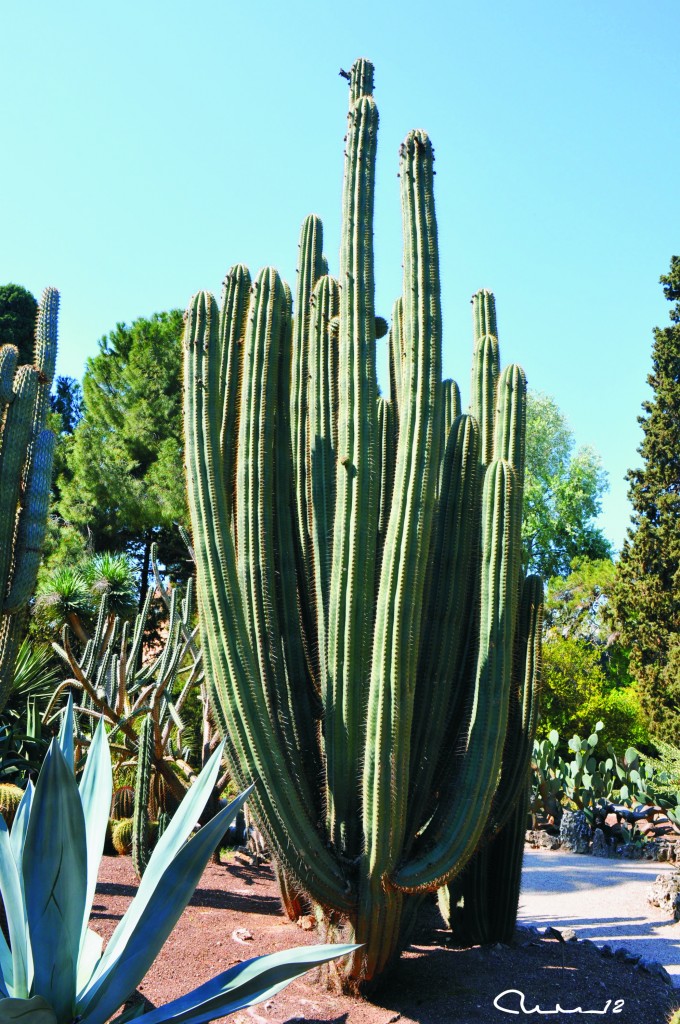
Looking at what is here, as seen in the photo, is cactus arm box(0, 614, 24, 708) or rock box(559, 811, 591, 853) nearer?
cactus arm box(0, 614, 24, 708)

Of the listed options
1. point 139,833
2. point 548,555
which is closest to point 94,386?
point 548,555

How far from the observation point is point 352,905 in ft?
11.7

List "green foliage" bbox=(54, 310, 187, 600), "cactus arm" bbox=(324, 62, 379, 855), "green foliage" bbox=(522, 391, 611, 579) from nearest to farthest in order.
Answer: "cactus arm" bbox=(324, 62, 379, 855), "green foliage" bbox=(54, 310, 187, 600), "green foliage" bbox=(522, 391, 611, 579)

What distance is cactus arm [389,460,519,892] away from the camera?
3.48 meters

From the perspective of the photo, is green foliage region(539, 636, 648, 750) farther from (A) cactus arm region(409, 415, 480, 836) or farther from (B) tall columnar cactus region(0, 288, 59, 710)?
(A) cactus arm region(409, 415, 480, 836)

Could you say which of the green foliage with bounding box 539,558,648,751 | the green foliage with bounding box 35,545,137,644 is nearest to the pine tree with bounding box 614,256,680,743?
the green foliage with bounding box 539,558,648,751

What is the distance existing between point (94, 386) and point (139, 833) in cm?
1827

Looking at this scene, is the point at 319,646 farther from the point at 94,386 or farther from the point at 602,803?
the point at 94,386

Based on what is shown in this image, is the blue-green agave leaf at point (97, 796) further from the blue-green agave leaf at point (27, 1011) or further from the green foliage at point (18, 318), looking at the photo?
the green foliage at point (18, 318)

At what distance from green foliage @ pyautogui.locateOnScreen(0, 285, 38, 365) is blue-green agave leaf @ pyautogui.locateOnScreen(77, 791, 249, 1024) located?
79.4 ft

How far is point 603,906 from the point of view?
21.5 ft

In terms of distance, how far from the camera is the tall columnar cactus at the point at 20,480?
238 inches

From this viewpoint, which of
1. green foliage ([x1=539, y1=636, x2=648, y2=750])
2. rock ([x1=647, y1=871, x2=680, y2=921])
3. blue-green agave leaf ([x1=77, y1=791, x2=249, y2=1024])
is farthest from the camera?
green foliage ([x1=539, y1=636, x2=648, y2=750])

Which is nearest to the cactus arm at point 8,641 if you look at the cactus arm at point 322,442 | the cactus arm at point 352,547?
the cactus arm at point 322,442
